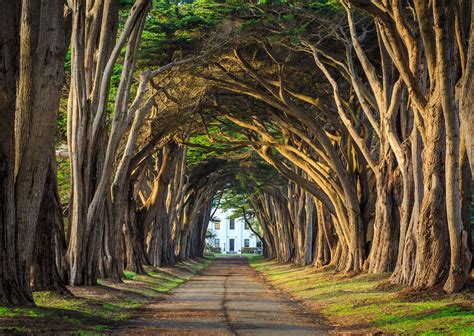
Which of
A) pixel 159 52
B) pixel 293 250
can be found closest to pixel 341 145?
pixel 159 52

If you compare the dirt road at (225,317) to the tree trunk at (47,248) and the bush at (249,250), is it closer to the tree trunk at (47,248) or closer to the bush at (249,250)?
the tree trunk at (47,248)

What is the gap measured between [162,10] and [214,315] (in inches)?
437

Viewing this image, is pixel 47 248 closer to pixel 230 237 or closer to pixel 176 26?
pixel 176 26

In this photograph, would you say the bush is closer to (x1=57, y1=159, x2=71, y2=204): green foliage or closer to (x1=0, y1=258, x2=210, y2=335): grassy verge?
(x1=57, y1=159, x2=71, y2=204): green foliage

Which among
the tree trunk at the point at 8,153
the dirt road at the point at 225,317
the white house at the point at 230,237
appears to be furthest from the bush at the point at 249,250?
the tree trunk at the point at 8,153

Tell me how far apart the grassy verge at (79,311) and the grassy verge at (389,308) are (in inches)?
157

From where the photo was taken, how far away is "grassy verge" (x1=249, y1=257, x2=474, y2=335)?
13.0 m

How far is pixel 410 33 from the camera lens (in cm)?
1808

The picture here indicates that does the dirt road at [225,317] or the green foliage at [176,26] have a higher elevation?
the green foliage at [176,26]

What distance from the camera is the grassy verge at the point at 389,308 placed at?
12960mm

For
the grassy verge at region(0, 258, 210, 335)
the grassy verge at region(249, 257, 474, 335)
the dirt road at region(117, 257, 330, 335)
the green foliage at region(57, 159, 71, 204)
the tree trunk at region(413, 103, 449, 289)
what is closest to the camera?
the grassy verge at region(0, 258, 210, 335)

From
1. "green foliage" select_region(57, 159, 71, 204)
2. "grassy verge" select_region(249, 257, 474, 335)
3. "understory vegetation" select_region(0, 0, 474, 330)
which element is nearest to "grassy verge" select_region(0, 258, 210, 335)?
"understory vegetation" select_region(0, 0, 474, 330)

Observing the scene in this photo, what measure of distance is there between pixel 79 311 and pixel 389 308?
554cm

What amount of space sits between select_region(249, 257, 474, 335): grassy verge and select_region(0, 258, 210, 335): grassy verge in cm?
398
